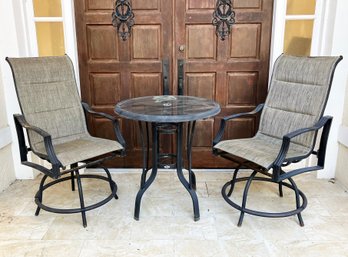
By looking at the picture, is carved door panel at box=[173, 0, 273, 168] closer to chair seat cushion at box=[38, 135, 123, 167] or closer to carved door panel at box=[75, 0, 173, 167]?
carved door panel at box=[75, 0, 173, 167]

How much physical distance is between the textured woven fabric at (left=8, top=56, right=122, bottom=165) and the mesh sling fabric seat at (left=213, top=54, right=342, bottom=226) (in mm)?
958

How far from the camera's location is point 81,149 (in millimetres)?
2240

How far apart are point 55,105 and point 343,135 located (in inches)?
Result: 94.1

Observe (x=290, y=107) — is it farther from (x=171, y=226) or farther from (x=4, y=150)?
(x=4, y=150)

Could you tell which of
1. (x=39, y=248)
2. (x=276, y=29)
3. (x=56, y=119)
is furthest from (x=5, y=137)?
(x=276, y=29)

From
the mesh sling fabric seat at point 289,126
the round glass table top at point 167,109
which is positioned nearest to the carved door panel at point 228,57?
the mesh sling fabric seat at point 289,126

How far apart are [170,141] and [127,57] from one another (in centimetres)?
86

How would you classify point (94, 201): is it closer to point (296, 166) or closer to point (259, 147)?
point (259, 147)

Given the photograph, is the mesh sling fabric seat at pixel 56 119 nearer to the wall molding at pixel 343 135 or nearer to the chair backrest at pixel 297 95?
the chair backrest at pixel 297 95

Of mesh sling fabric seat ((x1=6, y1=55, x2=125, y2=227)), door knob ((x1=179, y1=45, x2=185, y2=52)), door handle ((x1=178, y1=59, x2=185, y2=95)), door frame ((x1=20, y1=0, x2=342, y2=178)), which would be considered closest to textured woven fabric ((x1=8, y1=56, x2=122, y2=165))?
mesh sling fabric seat ((x1=6, y1=55, x2=125, y2=227))

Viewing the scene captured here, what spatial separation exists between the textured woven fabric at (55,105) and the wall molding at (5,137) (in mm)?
504

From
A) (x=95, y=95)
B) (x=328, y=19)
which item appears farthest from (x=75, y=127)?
(x=328, y=19)

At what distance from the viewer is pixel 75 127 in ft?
8.34

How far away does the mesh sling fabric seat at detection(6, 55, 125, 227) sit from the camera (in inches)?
86.6
